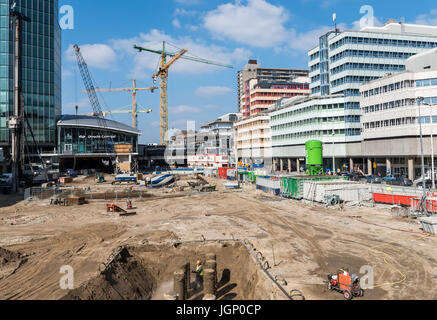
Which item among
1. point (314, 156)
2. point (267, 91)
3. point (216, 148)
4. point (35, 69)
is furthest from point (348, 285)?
point (267, 91)

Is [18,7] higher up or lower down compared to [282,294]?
higher up

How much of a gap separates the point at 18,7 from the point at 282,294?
11655cm

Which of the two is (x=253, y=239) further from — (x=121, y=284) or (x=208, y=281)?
(x=121, y=284)

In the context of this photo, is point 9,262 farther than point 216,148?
No

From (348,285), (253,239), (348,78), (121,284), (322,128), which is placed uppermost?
(348,78)

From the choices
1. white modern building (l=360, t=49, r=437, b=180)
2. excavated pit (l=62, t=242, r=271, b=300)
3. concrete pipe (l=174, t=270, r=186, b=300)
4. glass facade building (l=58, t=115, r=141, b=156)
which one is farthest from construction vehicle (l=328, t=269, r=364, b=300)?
glass facade building (l=58, t=115, r=141, b=156)

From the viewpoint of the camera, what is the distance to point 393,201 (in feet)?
123

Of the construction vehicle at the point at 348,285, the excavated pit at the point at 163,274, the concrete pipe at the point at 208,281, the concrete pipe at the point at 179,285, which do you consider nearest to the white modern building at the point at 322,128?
the excavated pit at the point at 163,274

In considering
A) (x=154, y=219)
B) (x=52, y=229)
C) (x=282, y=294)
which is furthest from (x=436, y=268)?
(x=52, y=229)

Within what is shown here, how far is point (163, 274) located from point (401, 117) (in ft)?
189

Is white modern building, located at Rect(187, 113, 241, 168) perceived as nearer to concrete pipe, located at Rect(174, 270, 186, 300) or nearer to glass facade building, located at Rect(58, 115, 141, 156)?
glass facade building, located at Rect(58, 115, 141, 156)

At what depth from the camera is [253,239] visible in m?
26.0

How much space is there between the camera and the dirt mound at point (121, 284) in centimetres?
1603
